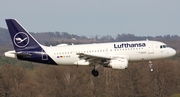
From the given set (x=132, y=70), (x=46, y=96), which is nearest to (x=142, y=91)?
(x=132, y=70)

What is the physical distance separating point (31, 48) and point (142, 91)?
163 ft

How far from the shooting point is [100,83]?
373 ft

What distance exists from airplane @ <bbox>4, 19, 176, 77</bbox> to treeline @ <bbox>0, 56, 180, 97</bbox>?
29.3m

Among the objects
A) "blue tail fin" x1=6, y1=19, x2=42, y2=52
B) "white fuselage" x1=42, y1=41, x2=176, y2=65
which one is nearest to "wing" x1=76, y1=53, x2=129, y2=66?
"white fuselage" x1=42, y1=41, x2=176, y2=65

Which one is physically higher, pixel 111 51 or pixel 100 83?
pixel 111 51

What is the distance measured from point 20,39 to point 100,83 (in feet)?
133

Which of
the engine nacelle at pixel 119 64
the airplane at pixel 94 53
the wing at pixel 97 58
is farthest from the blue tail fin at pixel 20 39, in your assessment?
the engine nacelle at pixel 119 64

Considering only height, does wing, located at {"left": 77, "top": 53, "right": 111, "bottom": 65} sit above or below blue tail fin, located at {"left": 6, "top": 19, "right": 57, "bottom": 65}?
below

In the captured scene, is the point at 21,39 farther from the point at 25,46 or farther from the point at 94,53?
the point at 94,53

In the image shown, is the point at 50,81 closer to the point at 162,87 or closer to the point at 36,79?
the point at 36,79

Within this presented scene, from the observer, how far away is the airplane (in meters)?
72.8

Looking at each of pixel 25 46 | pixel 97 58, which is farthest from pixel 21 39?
pixel 97 58

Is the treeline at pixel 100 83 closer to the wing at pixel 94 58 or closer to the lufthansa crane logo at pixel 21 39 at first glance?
the lufthansa crane logo at pixel 21 39

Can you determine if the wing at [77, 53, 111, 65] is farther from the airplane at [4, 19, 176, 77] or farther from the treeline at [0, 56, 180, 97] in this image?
the treeline at [0, 56, 180, 97]
